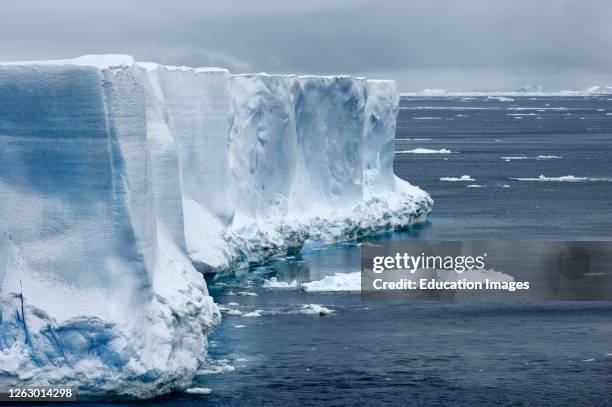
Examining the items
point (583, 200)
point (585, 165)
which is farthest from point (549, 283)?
point (585, 165)

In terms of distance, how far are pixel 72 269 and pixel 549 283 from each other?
1357 cm

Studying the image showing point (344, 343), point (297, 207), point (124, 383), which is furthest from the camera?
point (297, 207)

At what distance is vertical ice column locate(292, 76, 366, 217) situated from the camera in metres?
36.6

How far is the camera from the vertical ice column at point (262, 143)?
33.2 meters

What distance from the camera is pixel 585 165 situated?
61.2 metres

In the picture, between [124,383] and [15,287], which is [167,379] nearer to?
[124,383]

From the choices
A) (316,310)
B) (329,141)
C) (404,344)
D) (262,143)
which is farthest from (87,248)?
(329,141)

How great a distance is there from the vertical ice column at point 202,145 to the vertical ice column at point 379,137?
947 centimetres

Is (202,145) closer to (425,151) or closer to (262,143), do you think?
(262,143)

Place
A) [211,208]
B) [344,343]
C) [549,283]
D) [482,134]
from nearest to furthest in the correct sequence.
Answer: [344,343], [549,283], [211,208], [482,134]

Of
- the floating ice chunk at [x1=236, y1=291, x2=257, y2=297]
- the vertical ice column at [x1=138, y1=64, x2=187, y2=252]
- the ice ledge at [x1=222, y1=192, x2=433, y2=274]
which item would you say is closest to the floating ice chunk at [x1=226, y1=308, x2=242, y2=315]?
the floating ice chunk at [x1=236, y1=291, x2=257, y2=297]

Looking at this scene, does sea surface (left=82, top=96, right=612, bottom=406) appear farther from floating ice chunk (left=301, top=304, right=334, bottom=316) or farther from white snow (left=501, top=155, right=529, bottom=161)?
white snow (left=501, top=155, right=529, bottom=161)

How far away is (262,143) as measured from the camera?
34219 mm
